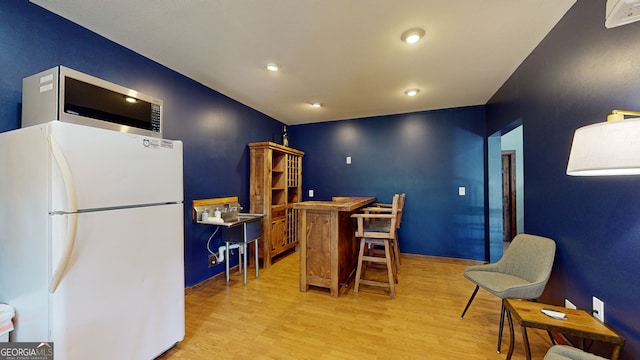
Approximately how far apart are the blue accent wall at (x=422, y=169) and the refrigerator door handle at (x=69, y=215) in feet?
12.3

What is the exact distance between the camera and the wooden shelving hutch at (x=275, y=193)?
3.60 metres

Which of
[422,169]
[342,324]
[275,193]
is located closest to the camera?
[342,324]

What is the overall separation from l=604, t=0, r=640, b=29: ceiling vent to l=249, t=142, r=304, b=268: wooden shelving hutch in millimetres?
3301

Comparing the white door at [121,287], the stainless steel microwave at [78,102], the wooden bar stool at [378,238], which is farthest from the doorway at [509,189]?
the stainless steel microwave at [78,102]

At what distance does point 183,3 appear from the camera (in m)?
1.58

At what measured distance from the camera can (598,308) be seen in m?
1.44

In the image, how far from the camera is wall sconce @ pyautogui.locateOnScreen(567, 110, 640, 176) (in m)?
0.91

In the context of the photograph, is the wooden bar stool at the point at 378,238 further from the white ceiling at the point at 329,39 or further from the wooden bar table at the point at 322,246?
the white ceiling at the point at 329,39

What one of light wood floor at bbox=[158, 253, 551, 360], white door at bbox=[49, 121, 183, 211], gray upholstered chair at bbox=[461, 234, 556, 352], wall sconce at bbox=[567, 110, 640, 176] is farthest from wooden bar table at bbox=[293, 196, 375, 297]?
wall sconce at bbox=[567, 110, 640, 176]

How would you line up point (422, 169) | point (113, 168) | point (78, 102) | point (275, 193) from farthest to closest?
point (275, 193)
point (422, 169)
point (78, 102)
point (113, 168)

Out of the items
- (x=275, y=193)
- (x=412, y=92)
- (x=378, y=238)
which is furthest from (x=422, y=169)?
(x=275, y=193)

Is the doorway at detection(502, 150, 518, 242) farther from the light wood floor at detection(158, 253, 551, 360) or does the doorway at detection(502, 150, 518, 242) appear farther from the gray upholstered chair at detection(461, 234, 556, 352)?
the gray upholstered chair at detection(461, 234, 556, 352)

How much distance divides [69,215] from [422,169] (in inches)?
162

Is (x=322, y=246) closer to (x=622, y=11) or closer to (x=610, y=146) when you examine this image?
(x=610, y=146)
